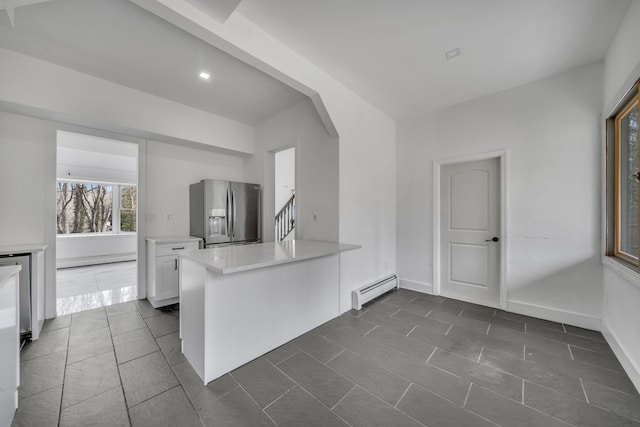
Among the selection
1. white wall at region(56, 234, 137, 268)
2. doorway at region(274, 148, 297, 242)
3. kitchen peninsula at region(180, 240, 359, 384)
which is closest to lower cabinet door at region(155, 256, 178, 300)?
kitchen peninsula at region(180, 240, 359, 384)

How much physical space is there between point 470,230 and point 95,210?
8.38 meters

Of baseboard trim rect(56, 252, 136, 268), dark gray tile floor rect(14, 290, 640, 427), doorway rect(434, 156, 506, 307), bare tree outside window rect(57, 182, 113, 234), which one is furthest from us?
bare tree outside window rect(57, 182, 113, 234)

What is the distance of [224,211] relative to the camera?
386cm

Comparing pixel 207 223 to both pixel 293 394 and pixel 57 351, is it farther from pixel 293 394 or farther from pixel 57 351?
pixel 293 394

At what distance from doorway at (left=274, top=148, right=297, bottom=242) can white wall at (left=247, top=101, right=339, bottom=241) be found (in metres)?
2.27

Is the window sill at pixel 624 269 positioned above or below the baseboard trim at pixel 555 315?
above

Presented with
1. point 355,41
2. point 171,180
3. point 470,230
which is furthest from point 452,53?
point 171,180

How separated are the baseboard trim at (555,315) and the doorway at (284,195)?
4.35 meters

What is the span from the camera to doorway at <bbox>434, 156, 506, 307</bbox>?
3250mm

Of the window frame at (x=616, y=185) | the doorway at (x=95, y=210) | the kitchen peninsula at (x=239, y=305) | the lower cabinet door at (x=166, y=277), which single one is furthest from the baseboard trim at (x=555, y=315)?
the doorway at (x=95, y=210)

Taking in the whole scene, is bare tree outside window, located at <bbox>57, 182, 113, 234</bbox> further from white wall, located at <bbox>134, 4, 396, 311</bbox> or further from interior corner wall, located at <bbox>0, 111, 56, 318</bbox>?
white wall, located at <bbox>134, 4, 396, 311</bbox>

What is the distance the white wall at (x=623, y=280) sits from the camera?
179cm

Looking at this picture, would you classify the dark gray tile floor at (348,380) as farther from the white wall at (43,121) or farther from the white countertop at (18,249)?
the white wall at (43,121)

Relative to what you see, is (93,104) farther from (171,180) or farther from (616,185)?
(616,185)
